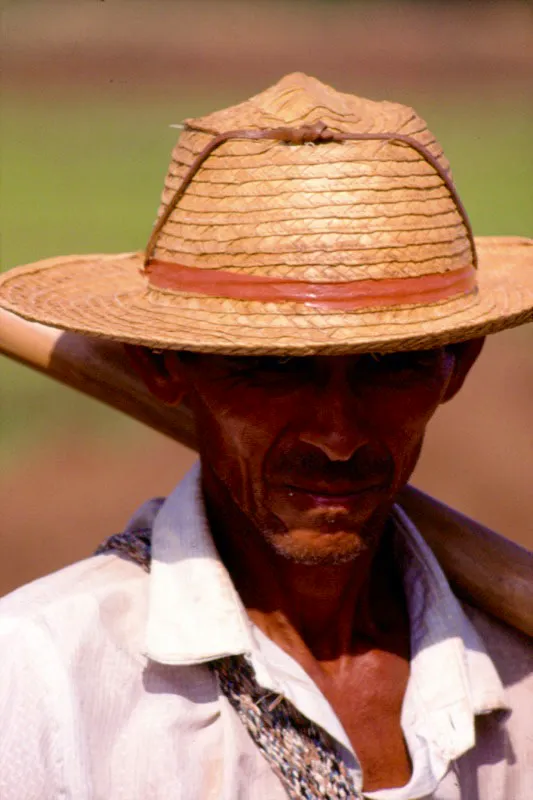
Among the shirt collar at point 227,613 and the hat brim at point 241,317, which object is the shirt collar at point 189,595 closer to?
the shirt collar at point 227,613

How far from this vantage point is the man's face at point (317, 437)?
7.70 ft

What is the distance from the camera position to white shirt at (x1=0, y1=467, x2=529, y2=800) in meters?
2.14

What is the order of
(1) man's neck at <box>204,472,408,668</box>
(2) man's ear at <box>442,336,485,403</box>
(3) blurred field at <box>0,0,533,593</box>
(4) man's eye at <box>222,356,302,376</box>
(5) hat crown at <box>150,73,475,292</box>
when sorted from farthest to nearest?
(3) blurred field at <box>0,0,533,593</box> < (2) man's ear at <box>442,336,485,403</box> < (1) man's neck at <box>204,472,408,668</box> < (4) man's eye at <box>222,356,302,376</box> < (5) hat crown at <box>150,73,475,292</box>

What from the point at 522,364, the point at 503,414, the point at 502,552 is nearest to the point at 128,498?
the point at 503,414

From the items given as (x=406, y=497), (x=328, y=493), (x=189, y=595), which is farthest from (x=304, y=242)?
(x=406, y=497)

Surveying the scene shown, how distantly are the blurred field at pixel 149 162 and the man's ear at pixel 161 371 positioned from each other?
3.83 m

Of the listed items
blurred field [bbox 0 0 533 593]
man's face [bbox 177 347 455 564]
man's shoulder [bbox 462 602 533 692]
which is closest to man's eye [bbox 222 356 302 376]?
man's face [bbox 177 347 455 564]

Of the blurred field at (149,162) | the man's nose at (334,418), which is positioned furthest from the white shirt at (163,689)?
the blurred field at (149,162)

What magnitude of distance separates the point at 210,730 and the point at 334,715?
238 mm

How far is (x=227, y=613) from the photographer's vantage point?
2326 millimetres

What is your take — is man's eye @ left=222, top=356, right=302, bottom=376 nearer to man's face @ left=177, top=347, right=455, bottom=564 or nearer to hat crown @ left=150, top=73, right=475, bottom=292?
man's face @ left=177, top=347, right=455, bottom=564

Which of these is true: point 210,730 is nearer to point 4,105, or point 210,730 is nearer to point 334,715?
point 334,715

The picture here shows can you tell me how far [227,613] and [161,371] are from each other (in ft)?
1.68

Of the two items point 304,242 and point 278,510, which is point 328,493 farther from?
point 304,242
